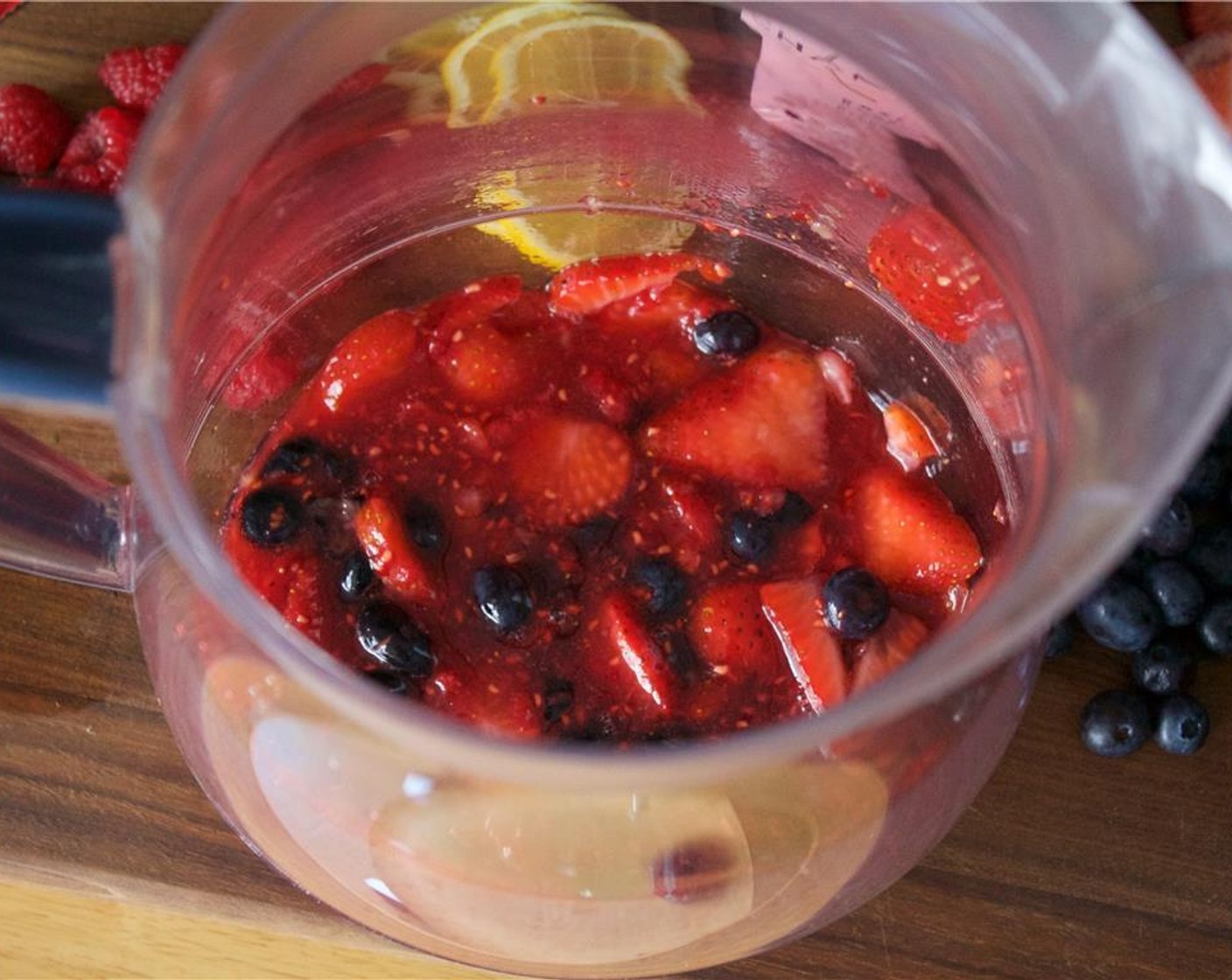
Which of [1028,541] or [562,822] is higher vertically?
[1028,541]

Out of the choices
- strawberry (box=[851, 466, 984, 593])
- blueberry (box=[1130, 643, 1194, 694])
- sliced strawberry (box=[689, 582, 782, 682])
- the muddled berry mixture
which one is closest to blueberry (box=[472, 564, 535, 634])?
the muddled berry mixture

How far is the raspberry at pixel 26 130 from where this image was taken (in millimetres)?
1163

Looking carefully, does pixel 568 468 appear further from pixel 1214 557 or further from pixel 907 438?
pixel 1214 557

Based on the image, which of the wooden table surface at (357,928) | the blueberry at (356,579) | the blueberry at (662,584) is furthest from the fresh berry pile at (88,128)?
the blueberry at (662,584)

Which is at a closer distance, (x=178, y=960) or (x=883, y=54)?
(x=883, y=54)

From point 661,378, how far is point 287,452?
0.25 metres

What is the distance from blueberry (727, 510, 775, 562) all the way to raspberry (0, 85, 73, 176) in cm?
64

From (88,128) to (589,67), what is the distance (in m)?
0.45

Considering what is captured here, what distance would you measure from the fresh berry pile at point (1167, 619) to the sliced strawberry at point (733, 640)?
27 cm

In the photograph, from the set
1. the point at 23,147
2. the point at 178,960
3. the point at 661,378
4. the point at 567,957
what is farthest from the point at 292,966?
the point at 23,147

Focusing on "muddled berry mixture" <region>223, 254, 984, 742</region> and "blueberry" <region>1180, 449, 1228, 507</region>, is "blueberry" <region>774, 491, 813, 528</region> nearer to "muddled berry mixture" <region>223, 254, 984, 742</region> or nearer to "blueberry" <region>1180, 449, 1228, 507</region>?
"muddled berry mixture" <region>223, 254, 984, 742</region>

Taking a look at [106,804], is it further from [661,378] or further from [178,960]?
[661,378]

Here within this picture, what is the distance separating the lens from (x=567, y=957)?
3.01 feet

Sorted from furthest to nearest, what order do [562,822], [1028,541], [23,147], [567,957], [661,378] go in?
[23,147], [661,378], [567,957], [562,822], [1028,541]
